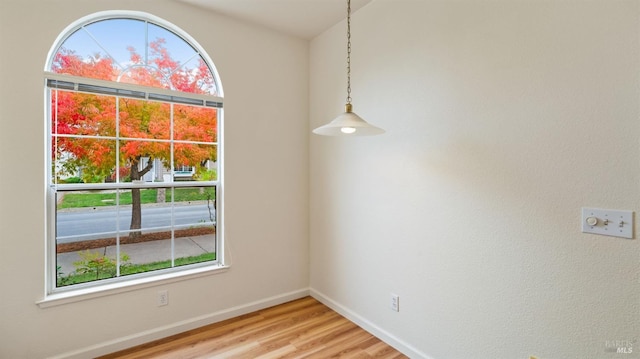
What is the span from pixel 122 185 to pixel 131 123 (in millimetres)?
525

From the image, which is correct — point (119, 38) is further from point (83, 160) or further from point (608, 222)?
point (608, 222)

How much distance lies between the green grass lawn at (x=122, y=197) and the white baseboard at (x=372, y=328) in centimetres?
159

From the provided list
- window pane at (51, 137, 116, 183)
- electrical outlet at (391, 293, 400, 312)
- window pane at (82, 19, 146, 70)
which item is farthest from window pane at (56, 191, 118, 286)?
electrical outlet at (391, 293, 400, 312)

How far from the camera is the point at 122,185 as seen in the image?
7.75ft

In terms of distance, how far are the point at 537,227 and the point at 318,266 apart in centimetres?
216

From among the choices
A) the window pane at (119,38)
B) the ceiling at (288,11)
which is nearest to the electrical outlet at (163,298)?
the window pane at (119,38)

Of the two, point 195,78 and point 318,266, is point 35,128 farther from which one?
point 318,266

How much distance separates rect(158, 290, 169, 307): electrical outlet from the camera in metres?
2.45

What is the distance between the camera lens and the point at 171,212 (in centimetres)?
259

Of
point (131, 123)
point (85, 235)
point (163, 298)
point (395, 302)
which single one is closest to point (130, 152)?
point (131, 123)

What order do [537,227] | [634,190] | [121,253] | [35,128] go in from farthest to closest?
[121,253]
[35,128]
[537,227]
[634,190]

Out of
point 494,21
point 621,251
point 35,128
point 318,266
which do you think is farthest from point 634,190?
point 35,128

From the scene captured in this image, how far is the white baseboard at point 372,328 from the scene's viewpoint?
219 centimetres

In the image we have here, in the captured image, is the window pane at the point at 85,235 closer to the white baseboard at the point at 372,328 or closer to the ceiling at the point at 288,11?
the ceiling at the point at 288,11
